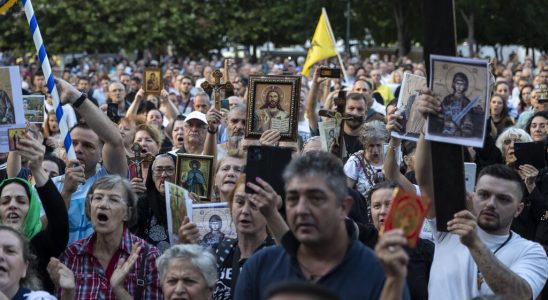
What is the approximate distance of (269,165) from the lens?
20.4 feet

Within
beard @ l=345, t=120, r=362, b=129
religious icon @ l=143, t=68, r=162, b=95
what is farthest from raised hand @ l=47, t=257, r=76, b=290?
religious icon @ l=143, t=68, r=162, b=95

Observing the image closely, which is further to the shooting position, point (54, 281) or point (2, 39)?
point (2, 39)

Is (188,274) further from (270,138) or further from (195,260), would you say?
(270,138)

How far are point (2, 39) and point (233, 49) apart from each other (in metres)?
12.0

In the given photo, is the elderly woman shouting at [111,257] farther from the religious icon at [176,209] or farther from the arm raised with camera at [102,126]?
the arm raised with camera at [102,126]

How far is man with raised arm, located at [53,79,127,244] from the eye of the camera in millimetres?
8273

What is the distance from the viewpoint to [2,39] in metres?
48.6

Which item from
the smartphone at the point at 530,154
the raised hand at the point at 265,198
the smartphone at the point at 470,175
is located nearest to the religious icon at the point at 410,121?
the smartphone at the point at 470,175

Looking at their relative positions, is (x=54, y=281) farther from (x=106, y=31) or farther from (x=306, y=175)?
(x=106, y=31)

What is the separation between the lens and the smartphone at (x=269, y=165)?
621cm

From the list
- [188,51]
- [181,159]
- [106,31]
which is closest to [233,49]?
[188,51]

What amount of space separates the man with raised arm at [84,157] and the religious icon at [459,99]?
279 centimetres

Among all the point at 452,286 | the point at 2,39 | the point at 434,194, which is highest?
the point at 2,39

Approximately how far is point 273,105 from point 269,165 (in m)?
3.54
